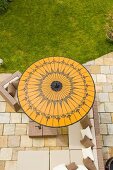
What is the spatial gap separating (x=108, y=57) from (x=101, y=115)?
3.38 meters

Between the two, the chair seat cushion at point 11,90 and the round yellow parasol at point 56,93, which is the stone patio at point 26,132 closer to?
the chair seat cushion at point 11,90

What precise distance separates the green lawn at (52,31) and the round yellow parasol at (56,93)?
12.9ft

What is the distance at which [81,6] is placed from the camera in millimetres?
18953

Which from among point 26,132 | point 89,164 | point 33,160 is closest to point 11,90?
point 26,132

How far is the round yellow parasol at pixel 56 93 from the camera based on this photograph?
11.5 metres

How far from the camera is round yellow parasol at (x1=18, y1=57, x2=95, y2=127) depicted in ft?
37.9

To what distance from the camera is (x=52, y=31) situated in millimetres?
17719

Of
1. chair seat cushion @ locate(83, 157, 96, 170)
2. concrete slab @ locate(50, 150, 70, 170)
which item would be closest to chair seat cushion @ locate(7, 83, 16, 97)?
concrete slab @ locate(50, 150, 70, 170)

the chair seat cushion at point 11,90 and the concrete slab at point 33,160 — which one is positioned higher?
the chair seat cushion at point 11,90

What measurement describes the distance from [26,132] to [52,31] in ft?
20.1

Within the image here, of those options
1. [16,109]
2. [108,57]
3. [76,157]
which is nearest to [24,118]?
[16,109]

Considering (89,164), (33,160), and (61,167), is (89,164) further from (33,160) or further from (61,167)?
(33,160)

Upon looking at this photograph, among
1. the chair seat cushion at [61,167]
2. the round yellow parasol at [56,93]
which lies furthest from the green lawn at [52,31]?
the chair seat cushion at [61,167]

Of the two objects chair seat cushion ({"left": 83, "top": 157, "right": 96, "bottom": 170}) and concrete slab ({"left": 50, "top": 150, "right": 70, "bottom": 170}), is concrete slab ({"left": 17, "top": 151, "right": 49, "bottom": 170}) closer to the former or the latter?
concrete slab ({"left": 50, "top": 150, "right": 70, "bottom": 170})
